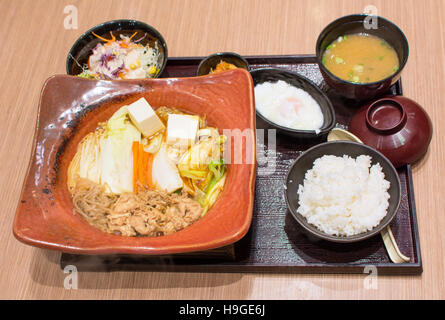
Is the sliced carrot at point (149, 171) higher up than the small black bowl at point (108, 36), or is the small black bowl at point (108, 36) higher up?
the small black bowl at point (108, 36)

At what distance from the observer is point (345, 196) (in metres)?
1.95

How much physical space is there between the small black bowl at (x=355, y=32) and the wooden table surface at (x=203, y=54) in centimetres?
31

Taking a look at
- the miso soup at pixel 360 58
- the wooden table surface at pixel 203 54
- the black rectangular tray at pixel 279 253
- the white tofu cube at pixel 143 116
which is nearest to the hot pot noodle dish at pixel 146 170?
the white tofu cube at pixel 143 116

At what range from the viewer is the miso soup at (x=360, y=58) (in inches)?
89.0

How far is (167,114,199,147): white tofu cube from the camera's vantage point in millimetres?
1997

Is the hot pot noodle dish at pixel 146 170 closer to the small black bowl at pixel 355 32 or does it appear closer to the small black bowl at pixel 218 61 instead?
the small black bowl at pixel 218 61

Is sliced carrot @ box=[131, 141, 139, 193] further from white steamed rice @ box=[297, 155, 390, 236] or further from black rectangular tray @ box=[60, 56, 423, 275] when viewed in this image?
white steamed rice @ box=[297, 155, 390, 236]

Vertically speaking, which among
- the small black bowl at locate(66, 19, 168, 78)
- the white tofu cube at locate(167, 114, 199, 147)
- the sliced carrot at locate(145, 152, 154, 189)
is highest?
the small black bowl at locate(66, 19, 168, 78)

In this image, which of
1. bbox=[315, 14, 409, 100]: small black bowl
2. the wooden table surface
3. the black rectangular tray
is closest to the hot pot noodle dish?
the black rectangular tray

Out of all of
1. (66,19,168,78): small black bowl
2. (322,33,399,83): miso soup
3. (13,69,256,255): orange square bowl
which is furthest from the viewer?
(66,19,168,78): small black bowl

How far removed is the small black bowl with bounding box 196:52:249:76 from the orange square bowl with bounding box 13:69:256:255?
36 cm

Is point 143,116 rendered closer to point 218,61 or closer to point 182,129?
point 182,129

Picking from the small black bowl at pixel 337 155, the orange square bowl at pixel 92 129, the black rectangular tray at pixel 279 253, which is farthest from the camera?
the black rectangular tray at pixel 279 253

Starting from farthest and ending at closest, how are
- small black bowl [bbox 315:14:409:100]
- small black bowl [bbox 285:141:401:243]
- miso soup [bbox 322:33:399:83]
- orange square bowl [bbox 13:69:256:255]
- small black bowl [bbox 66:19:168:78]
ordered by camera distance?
1. small black bowl [bbox 66:19:168:78]
2. miso soup [bbox 322:33:399:83]
3. small black bowl [bbox 315:14:409:100]
4. small black bowl [bbox 285:141:401:243]
5. orange square bowl [bbox 13:69:256:255]
